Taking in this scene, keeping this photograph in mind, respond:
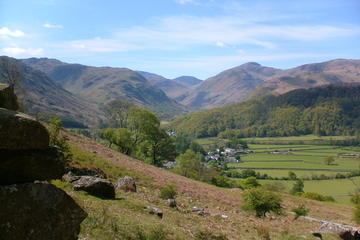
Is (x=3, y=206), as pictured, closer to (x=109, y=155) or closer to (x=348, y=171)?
(x=109, y=155)

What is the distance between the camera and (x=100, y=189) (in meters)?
24.2

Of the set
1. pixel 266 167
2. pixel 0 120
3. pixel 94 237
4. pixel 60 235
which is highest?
pixel 0 120

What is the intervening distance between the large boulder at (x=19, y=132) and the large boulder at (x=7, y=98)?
6.11 feet

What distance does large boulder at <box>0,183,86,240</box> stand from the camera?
9500 mm

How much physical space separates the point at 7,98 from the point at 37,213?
4852mm

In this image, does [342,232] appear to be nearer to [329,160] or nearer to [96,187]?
[96,187]

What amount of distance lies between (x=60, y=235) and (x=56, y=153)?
2876 mm

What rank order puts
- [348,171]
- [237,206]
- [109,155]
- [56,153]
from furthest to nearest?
1. [348,171]
2. [109,155]
3. [237,206]
4. [56,153]

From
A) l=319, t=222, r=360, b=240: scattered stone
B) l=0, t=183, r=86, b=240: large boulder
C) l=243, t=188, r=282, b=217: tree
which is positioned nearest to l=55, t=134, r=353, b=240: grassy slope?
l=243, t=188, r=282, b=217: tree

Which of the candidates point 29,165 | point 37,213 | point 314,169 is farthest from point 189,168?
point 37,213

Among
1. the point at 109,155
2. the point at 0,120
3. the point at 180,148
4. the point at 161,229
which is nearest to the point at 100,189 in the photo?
the point at 161,229

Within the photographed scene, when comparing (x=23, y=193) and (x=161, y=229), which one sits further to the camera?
(x=161, y=229)

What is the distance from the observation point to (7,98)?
12047mm

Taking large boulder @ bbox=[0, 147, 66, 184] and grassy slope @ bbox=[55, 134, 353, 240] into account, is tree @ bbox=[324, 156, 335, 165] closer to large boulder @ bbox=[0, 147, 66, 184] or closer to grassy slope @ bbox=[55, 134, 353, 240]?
grassy slope @ bbox=[55, 134, 353, 240]
